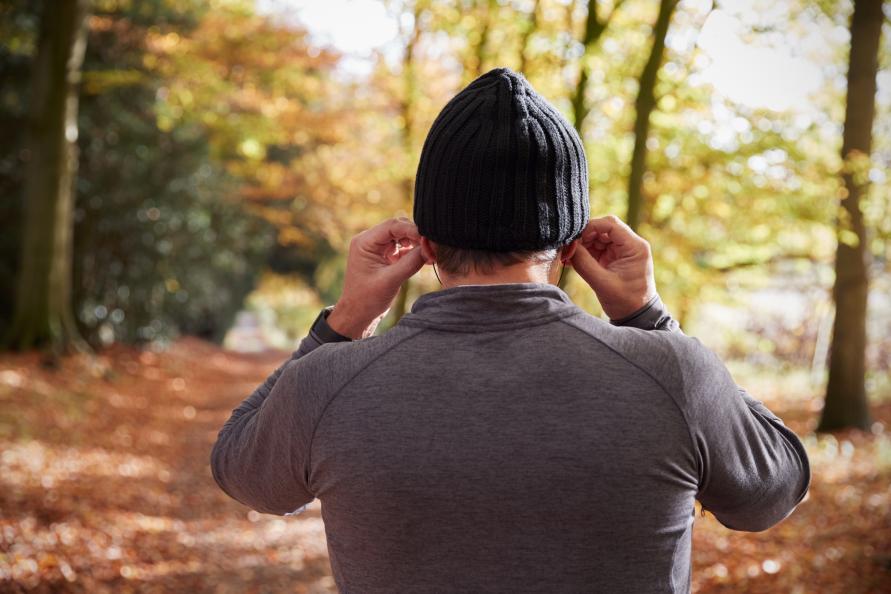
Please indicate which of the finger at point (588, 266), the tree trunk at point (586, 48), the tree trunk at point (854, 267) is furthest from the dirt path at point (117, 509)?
the tree trunk at point (854, 267)

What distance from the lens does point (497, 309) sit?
146 centimetres

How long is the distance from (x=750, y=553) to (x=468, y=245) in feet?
20.1

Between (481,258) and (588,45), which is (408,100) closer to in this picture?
(588,45)

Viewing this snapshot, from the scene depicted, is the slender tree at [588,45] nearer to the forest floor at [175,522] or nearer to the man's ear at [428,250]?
the forest floor at [175,522]

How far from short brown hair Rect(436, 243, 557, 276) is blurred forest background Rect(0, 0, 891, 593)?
16.3ft

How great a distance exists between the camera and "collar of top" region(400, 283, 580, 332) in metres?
1.45

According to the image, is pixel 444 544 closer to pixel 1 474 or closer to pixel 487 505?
pixel 487 505

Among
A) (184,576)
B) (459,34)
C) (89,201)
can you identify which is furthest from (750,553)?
(89,201)

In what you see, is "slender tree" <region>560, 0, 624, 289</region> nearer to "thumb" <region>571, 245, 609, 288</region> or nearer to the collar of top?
"thumb" <region>571, 245, 609, 288</region>

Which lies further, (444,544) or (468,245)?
(468,245)

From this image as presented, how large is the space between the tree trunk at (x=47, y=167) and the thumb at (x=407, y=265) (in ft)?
39.1

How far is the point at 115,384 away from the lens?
13.0 m

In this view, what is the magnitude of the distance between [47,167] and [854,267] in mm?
12174

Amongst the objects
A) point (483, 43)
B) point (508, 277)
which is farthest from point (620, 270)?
point (483, 43)
